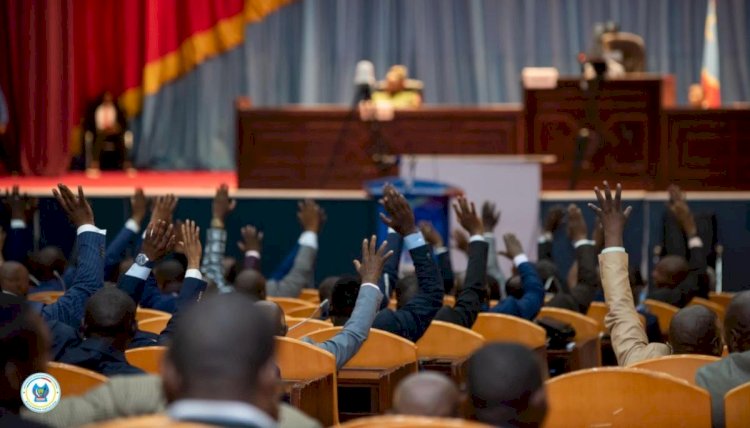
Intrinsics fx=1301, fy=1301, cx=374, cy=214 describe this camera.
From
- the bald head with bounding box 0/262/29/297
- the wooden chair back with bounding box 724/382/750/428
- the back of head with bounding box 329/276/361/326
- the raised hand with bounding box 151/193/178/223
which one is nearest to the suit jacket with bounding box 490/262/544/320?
the back of head with bounding box 329/276/361/326

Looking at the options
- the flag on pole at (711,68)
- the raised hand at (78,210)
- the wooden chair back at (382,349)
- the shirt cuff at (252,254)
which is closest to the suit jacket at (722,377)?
the wooden chair back at (382,349)

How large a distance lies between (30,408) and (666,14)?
1461 centimetres

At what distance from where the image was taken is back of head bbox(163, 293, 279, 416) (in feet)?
6.64

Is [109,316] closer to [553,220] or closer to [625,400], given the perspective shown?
[625,400]

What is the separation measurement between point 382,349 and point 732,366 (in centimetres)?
140

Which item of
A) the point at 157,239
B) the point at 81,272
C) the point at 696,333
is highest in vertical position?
the point at 157,239

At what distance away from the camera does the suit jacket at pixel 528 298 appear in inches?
239

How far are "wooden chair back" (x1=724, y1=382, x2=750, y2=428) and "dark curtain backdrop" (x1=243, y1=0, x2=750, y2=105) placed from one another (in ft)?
43.7

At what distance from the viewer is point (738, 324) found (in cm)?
399

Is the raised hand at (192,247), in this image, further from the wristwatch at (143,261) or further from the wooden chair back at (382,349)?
the wooden chair back at (382,349)

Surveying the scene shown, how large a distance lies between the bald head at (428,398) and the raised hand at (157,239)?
87.8 inches

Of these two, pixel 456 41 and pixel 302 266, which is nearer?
pixel 302 266

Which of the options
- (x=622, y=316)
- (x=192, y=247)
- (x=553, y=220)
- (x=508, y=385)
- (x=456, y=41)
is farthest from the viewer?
(x=456, y=41)

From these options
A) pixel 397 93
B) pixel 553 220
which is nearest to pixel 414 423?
pixel 553 220
